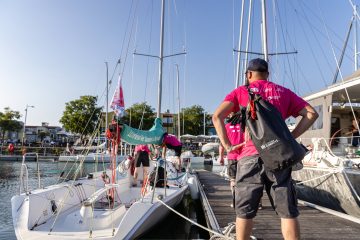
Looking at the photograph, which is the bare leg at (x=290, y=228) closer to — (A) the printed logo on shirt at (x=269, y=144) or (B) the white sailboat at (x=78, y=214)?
(A) the printed logo on shirt at (x=269, y=144)

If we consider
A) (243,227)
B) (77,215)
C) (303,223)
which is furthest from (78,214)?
(243,227)

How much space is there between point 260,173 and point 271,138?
31cm

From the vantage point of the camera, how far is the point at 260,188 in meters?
2.78

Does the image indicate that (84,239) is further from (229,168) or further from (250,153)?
(250,153)

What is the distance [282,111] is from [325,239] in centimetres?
320

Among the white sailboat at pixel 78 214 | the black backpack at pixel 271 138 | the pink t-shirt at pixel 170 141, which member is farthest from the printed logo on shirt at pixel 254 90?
the pink t-shirt at pixel 170 141

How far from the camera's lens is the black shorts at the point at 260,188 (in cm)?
271

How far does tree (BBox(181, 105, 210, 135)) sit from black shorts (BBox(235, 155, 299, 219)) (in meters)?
68.9

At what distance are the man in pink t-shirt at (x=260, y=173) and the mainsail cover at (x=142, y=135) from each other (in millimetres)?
4553

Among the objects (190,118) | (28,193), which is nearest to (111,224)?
(28,193)

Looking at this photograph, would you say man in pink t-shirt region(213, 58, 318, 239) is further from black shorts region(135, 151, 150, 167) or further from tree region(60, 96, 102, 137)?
tree region(60, 96, 102, 137)

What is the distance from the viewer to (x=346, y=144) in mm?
10570

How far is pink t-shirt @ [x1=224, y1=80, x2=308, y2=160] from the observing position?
9.78 feet

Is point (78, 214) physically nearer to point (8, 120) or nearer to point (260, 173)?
point (260, 173)
